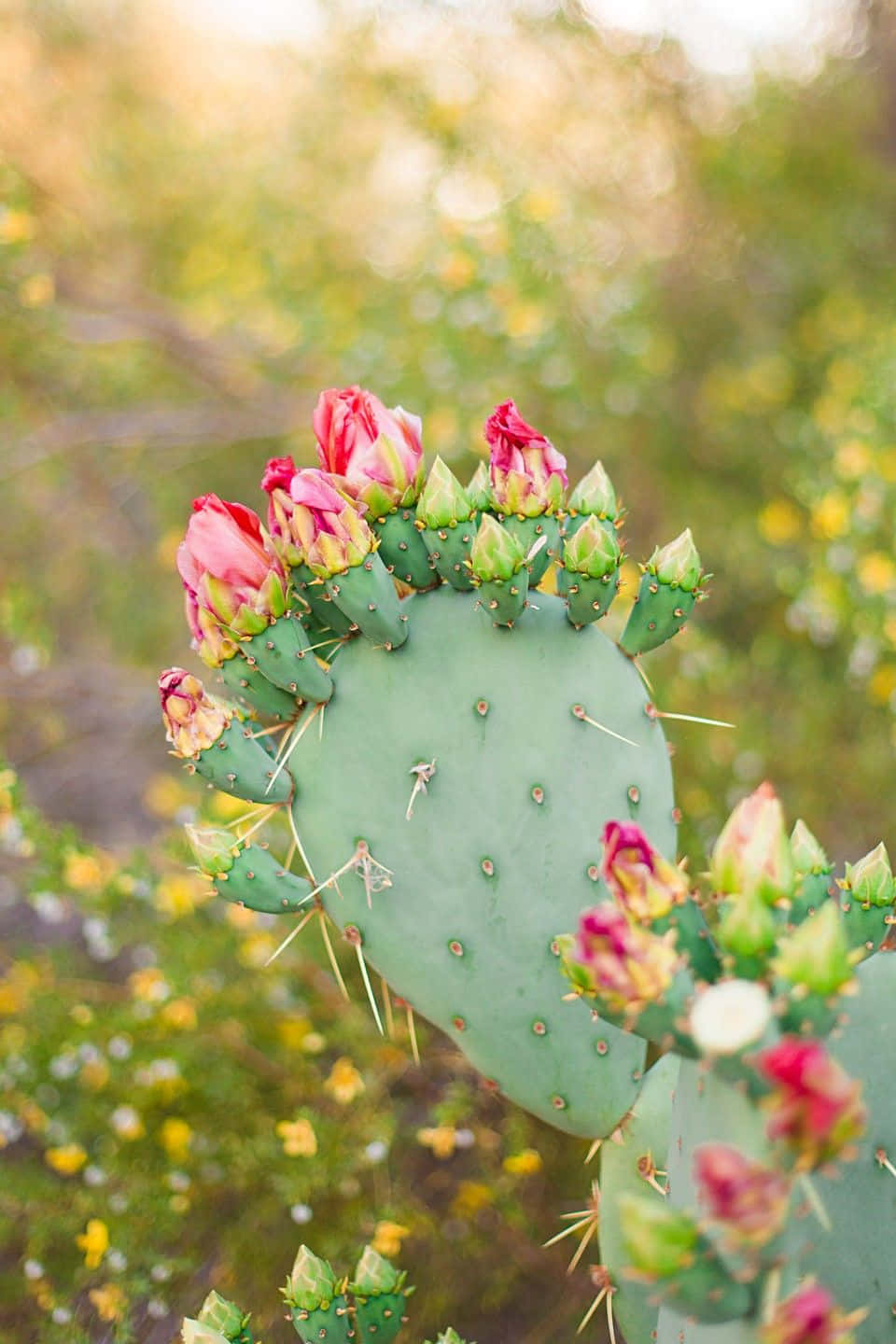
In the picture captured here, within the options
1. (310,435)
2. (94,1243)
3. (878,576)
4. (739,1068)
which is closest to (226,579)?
(739,1068)

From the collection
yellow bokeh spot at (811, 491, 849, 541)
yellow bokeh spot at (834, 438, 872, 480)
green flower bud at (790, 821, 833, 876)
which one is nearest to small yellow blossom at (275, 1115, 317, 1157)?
green flower bud at (790, 821, 833, 876)

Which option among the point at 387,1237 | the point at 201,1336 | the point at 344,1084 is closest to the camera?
the point at 201,1336

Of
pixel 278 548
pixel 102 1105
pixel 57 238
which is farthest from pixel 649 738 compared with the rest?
pixel 57 238

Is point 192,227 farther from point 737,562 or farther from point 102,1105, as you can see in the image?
point 102,1105

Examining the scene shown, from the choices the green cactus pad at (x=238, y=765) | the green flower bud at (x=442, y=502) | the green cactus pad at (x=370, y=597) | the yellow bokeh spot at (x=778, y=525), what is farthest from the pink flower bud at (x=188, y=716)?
the yellow bokeh spot at (x=778, y=525)

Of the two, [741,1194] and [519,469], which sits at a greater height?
[519,469]

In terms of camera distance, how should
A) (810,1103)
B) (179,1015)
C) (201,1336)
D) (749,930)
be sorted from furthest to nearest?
(179,1015) < (201,1336) < (749,930) < (810,1103)

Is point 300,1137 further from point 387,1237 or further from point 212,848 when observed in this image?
point 212,848
